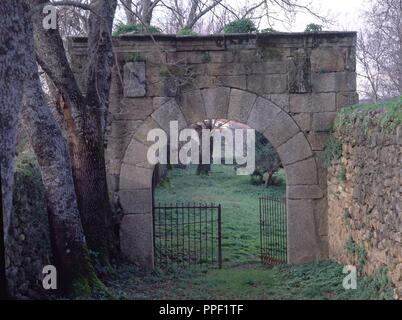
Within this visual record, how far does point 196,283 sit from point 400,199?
317cm

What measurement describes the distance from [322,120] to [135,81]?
2513 millimetres

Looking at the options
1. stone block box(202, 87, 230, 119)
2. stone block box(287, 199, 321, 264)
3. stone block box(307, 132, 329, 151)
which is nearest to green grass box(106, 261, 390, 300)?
stone block box(287, 199, 321, 264)

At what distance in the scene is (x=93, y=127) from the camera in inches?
256

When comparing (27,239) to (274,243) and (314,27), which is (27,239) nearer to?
(314,27)

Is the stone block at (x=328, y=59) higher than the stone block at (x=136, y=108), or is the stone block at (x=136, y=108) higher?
the stone block at (x=328, y=59)

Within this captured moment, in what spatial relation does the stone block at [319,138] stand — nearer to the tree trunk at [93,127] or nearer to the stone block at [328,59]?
the stone block at [328,59]

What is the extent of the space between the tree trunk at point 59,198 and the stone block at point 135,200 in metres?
1.62

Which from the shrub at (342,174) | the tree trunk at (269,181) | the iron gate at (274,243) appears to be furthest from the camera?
the tree trunk at (269,181)

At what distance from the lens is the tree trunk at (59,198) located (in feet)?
17.3

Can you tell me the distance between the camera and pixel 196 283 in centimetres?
702

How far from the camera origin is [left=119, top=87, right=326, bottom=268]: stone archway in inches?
290

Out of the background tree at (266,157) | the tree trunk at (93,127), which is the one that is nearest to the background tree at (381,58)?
the background tree at (266,157)

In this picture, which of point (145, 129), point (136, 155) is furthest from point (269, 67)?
point (136, 155)

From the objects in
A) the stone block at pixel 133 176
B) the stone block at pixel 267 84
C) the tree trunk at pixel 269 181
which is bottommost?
the tree trunk at pixel 269 181
